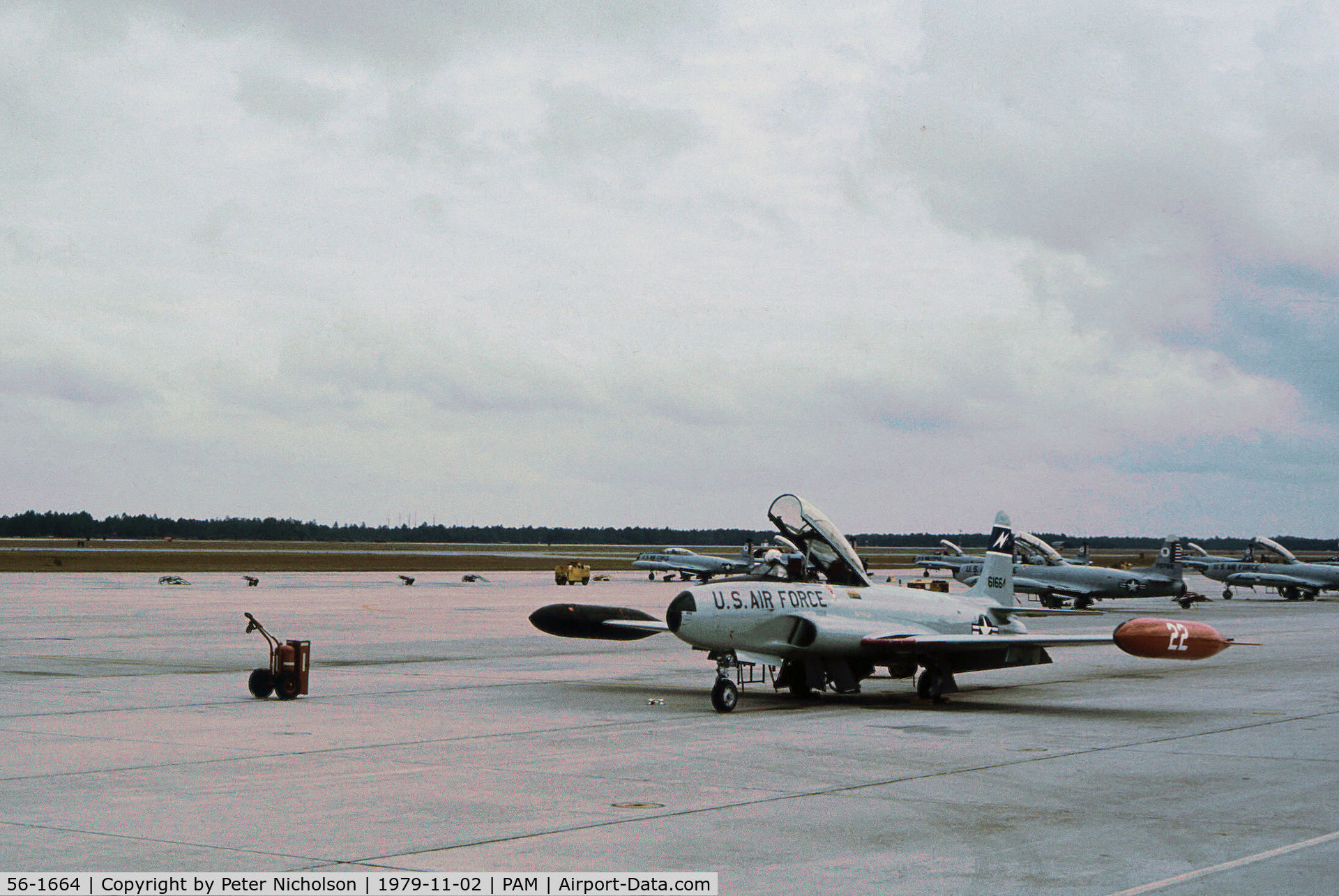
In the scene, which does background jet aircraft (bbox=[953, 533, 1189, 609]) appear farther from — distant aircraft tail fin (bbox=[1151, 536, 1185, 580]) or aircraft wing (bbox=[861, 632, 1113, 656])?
aircraft wing (bbox=[861, 632, 1113, 656])

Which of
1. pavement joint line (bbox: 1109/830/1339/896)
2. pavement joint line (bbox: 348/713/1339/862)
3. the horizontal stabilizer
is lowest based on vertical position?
pavement joint line (bbox: 348/713/1339/862)

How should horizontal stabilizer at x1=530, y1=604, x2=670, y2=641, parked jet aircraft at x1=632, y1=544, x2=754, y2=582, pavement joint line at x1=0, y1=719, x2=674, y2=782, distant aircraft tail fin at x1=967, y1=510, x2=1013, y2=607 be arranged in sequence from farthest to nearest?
parked jet aircraft at x1=632, y1=544, x2=754, y2=582
distant aircraft tail fin at x1=967, y1=510, x2=1013, y2=607
horizontal stabilizer at x1=530, y1=604, x2=670, y2=641
pavement joint line at x1=0, y1=719, x2=674, y2=782

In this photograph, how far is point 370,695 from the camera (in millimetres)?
22031

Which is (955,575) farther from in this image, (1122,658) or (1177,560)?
(1122,658)

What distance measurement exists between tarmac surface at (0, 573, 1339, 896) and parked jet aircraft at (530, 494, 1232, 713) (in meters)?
0.71

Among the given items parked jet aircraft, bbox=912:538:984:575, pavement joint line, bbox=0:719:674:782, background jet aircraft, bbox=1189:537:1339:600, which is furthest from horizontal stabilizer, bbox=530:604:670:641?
background jet aircraft, bbox=1189:537:1339:600

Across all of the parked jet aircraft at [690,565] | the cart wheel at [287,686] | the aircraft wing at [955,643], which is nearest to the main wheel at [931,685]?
the aircraft wing at [955,643]

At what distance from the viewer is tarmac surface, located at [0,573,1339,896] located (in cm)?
1004

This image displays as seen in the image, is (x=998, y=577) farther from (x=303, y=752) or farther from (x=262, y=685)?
(x=303, y=752)

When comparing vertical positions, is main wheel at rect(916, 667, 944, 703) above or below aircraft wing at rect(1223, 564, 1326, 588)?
below

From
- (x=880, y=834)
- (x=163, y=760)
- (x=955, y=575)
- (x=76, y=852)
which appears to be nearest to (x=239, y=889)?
(x=76, y=852)

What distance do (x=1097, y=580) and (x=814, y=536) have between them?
132 ft

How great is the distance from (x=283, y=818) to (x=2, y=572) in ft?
229

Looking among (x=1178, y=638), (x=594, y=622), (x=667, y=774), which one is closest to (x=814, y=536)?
(x=594, y=622)
